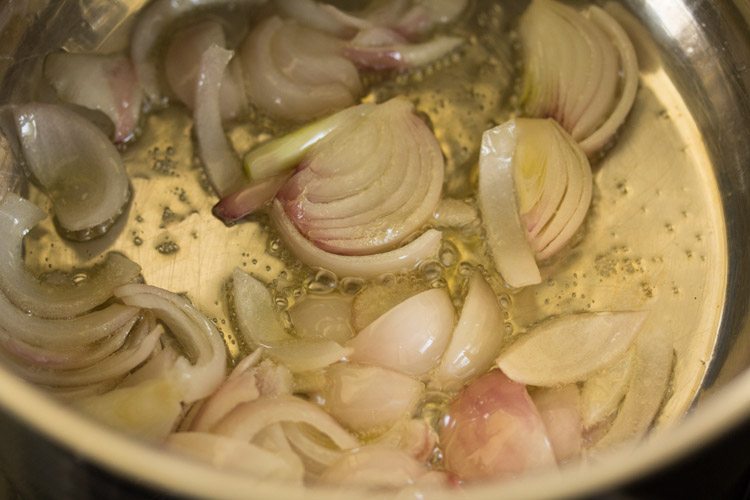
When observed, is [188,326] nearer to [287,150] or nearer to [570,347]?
[287,150]

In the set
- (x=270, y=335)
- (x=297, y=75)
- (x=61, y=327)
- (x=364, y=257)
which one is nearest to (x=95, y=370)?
(x=61, y=327)

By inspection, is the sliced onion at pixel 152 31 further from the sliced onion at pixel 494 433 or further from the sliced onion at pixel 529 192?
the sliced onion at pixel 494 433

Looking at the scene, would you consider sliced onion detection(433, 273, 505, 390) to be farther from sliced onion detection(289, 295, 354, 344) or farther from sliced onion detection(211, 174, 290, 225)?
sliced onion detection(211, 174, 290, 225)

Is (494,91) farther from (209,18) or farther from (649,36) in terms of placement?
(209,18)

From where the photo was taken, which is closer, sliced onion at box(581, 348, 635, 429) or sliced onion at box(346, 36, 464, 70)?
sliced onion at box(581, 348, 635, 429)

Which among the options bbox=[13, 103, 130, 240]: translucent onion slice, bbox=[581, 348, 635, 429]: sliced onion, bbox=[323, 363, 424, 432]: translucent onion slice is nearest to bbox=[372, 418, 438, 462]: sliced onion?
bbox=[323, 363, 424, 432]: translucent onion slice

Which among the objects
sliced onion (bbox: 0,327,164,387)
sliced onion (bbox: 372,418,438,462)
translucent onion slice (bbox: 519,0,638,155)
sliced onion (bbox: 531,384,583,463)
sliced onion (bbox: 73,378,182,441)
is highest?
translucent onion slice (bbox: 519,0,638,155)

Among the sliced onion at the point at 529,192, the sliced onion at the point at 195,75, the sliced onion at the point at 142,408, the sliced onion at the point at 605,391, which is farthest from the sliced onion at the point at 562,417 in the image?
the sliced onion at the point at 195,75
